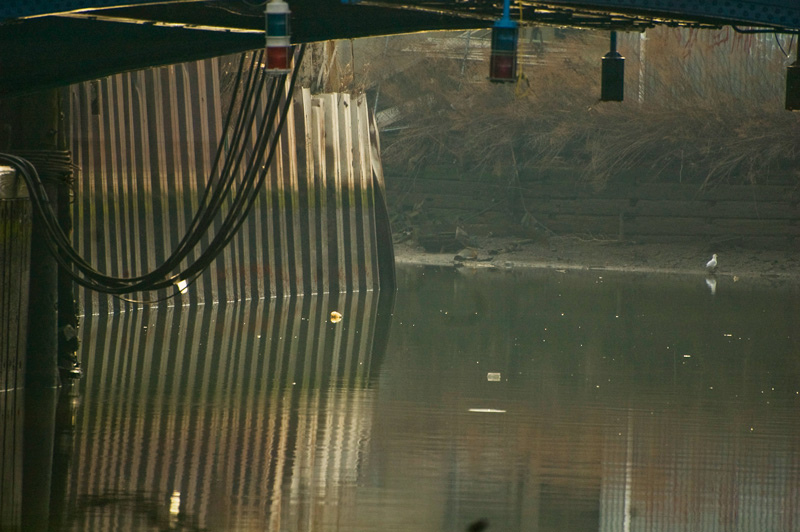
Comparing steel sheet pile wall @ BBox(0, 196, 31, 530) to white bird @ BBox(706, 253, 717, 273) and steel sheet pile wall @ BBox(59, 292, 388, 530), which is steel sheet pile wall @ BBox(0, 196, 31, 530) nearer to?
steel sheet pile wall @ BBox(59, 292, 388, 530)

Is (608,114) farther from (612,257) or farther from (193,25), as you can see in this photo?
(193,25)

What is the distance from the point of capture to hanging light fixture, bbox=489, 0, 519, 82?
8383 millimetres

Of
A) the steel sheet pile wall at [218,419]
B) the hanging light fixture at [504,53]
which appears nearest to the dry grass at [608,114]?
the steel sheet pile wall at [218,419]

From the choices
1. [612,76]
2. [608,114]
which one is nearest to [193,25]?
[612,76]

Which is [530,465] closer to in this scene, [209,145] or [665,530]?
[665,530]

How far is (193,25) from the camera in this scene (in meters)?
11.2

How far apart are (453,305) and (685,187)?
12.7m

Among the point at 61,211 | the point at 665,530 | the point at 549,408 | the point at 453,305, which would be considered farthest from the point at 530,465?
the point at 453,305

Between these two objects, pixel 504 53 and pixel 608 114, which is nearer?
pixel 504 53

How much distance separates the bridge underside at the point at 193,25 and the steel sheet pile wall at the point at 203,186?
466cm

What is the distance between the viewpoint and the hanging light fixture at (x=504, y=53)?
8383mm

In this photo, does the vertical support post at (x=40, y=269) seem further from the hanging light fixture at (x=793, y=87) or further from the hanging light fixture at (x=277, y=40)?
the hanging light fixture at (x=793, y=87)

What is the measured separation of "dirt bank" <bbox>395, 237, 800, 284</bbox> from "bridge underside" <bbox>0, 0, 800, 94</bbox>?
18.8 meters

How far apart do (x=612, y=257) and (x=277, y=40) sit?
23654mm
